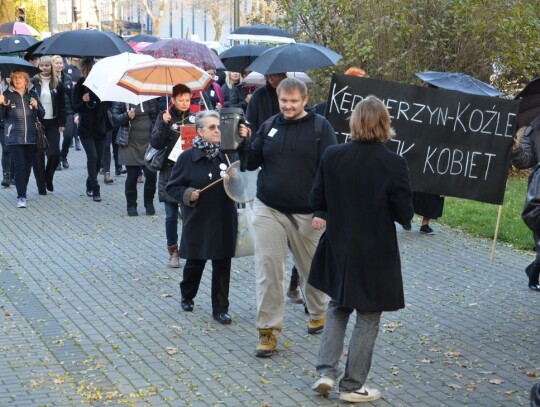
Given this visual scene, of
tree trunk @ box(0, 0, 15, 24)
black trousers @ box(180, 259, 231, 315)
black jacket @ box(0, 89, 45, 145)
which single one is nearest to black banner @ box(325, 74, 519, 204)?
black trousers @ box(180, 259, 231, 315)

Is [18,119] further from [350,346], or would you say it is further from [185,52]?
[350,346]

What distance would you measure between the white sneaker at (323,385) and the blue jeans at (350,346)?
0.03 meters

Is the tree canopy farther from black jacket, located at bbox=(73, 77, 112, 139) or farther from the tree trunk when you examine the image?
the tree trunk

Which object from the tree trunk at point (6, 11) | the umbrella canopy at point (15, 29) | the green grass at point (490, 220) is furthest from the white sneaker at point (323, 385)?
the tree trunk at point (6, 11)

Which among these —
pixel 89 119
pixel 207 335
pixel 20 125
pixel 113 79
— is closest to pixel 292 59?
pixel 207 335

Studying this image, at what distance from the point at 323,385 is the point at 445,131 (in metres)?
2.98

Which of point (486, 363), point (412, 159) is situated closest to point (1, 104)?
point (412, 159)

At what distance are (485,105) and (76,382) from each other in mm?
3940

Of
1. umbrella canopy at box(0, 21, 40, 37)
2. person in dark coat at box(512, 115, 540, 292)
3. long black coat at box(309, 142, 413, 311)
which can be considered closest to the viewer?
long black coat at box(309, 142, 413, 311)

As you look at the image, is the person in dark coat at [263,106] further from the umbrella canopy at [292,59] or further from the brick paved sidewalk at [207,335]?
the brick paved sidewalk at [207,335]

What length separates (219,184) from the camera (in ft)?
27.8

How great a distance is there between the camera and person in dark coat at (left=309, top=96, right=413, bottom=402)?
624 cm

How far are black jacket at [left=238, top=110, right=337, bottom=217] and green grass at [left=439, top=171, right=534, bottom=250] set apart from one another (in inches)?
206

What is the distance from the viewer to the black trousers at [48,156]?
596 inches
